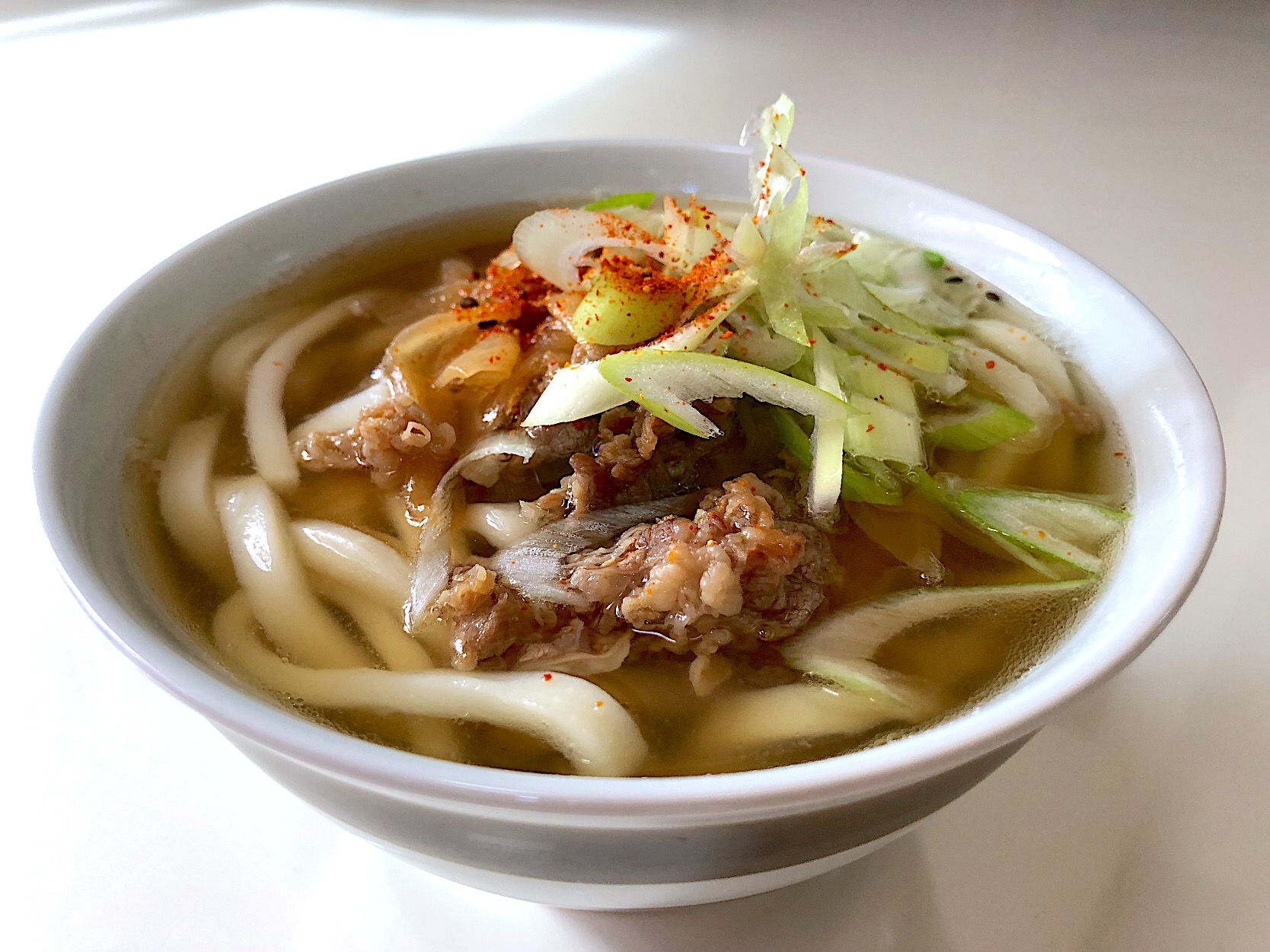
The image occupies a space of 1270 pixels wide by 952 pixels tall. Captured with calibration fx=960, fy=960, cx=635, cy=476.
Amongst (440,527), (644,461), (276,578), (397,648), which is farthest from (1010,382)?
(276,578)

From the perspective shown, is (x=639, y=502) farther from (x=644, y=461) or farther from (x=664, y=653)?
(x=664, y=653)

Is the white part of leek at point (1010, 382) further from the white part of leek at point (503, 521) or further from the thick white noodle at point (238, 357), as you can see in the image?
the thick white noodle at point (238, 357)

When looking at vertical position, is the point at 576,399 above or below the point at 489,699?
above

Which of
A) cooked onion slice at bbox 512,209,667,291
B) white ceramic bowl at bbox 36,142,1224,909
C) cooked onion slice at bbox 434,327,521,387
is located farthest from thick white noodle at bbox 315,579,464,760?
cooked onion slice at bbox 512,209,667,291

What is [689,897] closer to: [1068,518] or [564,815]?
[564,815]

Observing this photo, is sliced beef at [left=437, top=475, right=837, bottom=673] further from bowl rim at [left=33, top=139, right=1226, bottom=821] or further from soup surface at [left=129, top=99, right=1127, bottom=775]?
bowl rim at [left=33, top=139, right=1226, bottom=821]

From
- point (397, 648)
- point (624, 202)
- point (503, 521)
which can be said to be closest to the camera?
point (397, 648)

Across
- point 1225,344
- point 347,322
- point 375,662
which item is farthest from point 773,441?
point 1225,344
